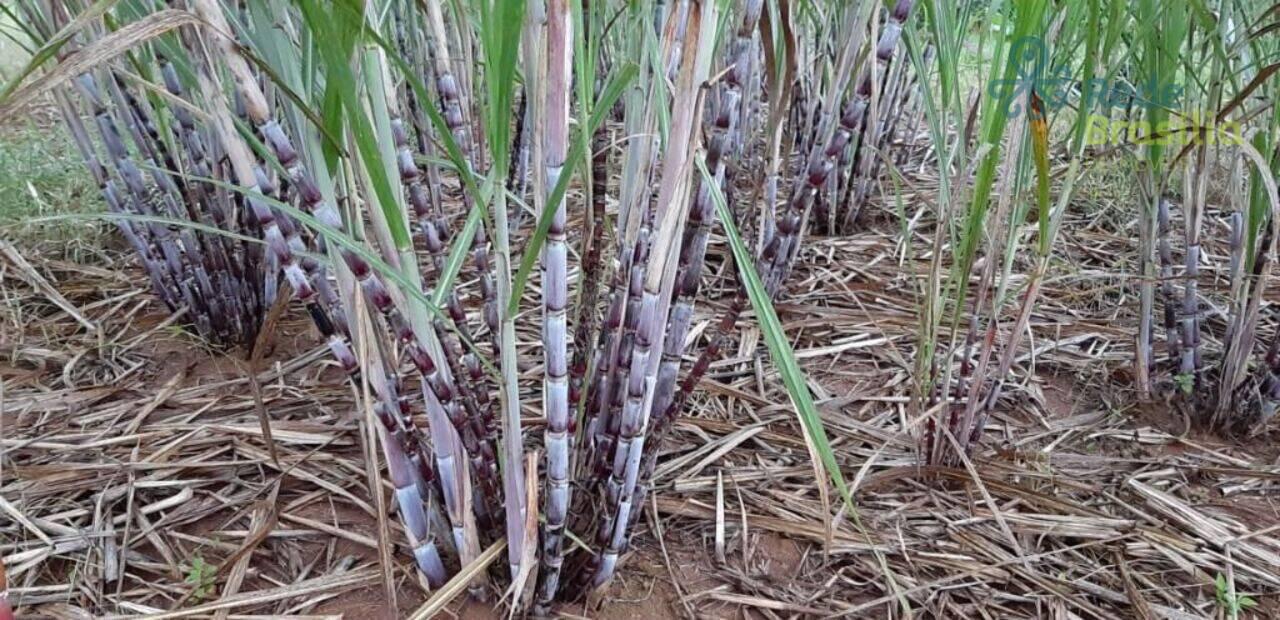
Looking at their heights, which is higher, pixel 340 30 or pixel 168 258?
pixel 340 30

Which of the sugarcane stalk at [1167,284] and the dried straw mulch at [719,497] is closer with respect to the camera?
the dried straw mulch at [719,497]

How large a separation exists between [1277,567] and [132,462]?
1.33 m

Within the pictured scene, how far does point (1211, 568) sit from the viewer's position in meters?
0.91

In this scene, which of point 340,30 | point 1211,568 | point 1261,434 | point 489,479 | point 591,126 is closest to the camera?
point 340,30

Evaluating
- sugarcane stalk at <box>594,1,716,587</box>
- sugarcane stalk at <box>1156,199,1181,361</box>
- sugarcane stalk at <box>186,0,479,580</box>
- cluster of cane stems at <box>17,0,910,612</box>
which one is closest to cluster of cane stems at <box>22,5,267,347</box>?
cluster of cane stems at <box>17,0,910,612</box>

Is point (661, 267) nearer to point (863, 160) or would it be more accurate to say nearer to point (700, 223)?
point (700, 223)

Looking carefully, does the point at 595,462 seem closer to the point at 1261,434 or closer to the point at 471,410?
the point at 471,410

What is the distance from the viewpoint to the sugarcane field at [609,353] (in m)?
0.58

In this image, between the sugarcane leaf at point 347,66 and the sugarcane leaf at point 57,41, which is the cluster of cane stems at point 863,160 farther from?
the sugarcane leaf at point 57,41

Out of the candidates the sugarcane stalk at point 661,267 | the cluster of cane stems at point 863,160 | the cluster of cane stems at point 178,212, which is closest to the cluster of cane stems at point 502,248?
the sugarcane stalk at point 661,267

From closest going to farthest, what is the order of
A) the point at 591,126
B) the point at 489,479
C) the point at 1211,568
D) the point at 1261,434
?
1. the point at 591,126
2. the point at 489,479
3. the point at 1211,568
4. the point at 1261,434

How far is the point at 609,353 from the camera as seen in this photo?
0.73 metres

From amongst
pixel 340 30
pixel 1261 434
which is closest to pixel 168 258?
pixel 340 30

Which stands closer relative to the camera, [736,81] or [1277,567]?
[736,81]
